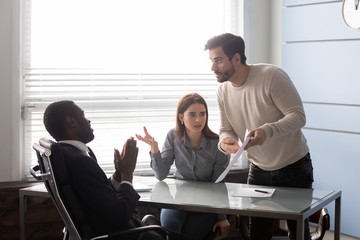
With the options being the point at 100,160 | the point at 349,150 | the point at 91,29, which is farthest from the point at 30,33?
the point at 349,150

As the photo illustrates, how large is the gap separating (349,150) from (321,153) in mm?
295

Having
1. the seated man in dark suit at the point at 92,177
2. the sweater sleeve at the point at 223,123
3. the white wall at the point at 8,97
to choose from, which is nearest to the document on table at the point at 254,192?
the sweater sleeve at the point at 223,123

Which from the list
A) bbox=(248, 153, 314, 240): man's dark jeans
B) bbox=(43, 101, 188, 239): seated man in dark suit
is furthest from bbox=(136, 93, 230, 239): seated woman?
bbox=(43, 101, 188, 239): seated man in dark suit

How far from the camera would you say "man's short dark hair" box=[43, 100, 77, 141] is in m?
2.61

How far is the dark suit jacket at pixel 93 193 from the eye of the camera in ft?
8.04

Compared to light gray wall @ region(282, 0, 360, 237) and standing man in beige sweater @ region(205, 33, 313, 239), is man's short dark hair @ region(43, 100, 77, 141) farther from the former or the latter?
light gray wall @ region(282, 0, 360, 237)

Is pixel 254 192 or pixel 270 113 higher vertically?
pixel 270 113

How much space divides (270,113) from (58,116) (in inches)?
48.4

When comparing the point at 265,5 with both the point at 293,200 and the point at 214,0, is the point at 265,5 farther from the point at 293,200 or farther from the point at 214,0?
the point at 293,200

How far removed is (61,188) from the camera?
2.45 m

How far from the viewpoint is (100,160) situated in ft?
13.9

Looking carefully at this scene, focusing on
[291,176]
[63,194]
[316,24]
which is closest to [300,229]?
[291,176]

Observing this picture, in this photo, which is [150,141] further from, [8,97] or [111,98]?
[8,97]

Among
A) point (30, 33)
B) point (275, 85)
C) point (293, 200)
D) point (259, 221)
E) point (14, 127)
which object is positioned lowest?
point (259, 221)
